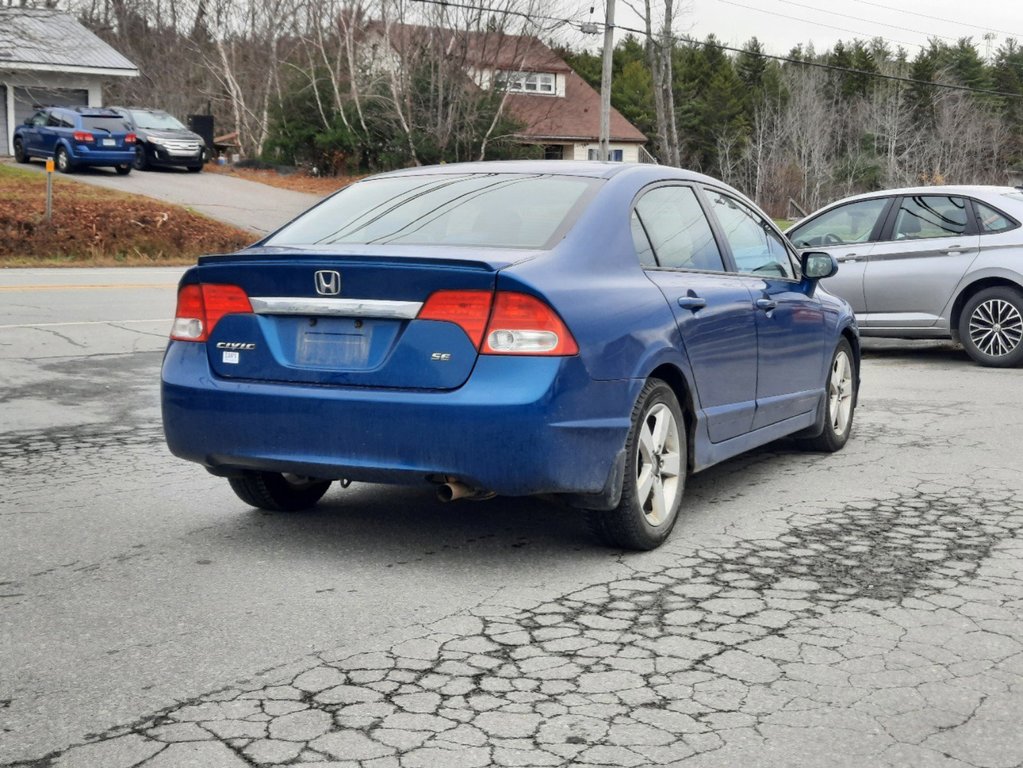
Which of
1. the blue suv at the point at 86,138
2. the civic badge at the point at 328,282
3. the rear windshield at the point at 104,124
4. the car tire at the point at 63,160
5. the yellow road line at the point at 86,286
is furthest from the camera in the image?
the car tire at the point at 63,160

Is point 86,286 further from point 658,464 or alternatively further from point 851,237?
point 658,464

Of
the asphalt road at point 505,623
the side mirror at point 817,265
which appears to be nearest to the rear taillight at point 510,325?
the asphalt road at point 505,623

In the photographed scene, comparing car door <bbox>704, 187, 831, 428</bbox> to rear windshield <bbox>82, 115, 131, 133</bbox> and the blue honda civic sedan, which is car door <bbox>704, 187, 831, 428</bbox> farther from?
rear windshield <bbox>82, 115, 131, 133</bbox>

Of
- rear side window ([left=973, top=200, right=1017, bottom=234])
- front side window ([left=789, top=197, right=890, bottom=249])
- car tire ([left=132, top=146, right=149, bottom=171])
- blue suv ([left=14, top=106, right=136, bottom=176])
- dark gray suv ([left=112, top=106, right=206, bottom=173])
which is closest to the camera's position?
rear side window ([left=973, top=200, right=1017, bottom=234])

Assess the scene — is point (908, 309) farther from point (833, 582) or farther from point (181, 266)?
point (181, 266)

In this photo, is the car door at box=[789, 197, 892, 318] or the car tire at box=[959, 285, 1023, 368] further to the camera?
the car door at box=[789, 197, 892, 318]

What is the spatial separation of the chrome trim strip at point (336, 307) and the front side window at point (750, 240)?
224 cm

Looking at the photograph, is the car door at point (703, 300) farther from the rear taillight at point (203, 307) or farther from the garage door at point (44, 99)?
the garage door at point (44, 99)

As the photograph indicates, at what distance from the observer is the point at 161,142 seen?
3778 centimetres

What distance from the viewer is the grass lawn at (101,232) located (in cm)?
2508

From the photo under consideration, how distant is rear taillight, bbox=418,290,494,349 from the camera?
4887 millimetres

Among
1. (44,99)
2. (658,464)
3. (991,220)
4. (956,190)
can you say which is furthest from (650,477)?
(44,99)

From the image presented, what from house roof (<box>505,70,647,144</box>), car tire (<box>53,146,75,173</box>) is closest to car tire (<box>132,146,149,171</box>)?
car tire (<box>53,146,75,173</box>)

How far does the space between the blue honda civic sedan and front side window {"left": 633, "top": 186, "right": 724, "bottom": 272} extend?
0.02 m
